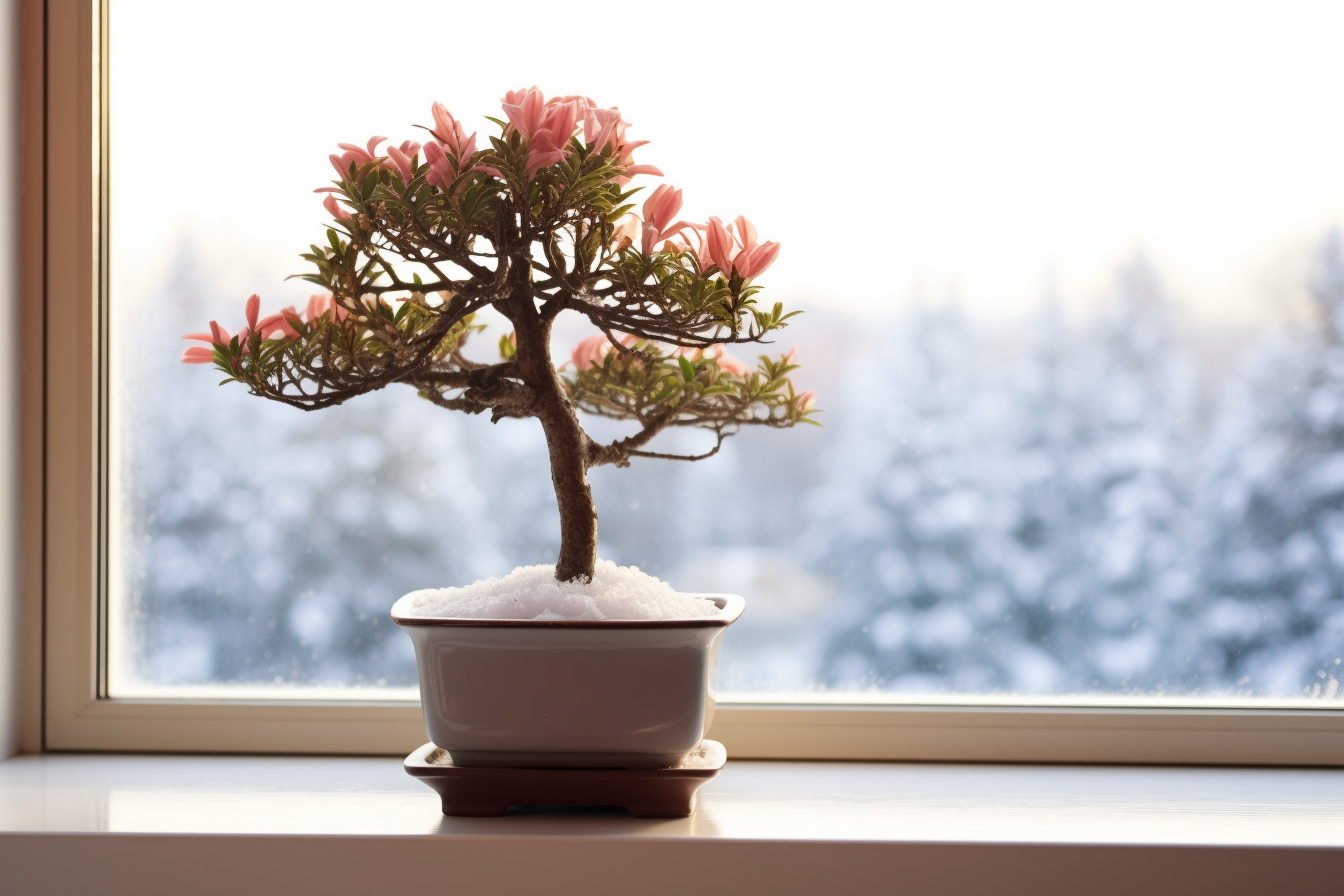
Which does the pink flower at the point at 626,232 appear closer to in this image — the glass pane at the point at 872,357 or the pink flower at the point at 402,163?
the pink flower at the point at 402,163

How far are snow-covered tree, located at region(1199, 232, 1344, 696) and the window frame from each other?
65mm

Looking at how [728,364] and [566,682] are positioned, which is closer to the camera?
[566,682]

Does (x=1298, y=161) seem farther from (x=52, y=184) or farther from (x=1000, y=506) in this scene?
(x=52, y=184)

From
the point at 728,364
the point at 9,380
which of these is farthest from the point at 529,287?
the point at 9,380

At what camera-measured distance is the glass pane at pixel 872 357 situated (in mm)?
1156

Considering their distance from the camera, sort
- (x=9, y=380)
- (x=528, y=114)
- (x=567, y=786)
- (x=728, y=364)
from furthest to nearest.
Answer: (x=9, y=380), (x=728, y=364), (x=567, y=786), (x=528, y=114)

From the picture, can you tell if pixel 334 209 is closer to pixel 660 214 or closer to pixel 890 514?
pixel 660 214

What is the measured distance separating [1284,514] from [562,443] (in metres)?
0.86

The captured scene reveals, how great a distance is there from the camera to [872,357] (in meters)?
1.18

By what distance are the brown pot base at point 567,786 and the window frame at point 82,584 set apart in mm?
275

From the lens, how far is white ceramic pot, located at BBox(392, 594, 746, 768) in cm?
81

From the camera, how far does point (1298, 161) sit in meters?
1.16

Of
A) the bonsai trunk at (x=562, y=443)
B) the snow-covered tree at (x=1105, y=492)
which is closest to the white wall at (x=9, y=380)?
the bonsai trunk at (x=562, y=443)

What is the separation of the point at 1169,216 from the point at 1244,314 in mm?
144
